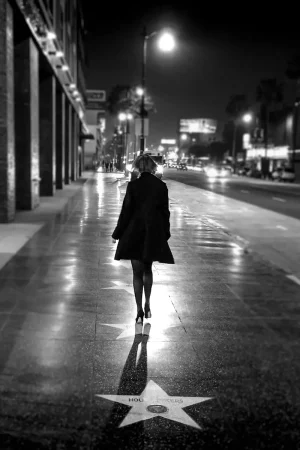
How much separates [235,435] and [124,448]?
31.7 inches

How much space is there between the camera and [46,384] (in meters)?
5.08

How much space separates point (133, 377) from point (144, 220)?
1887 mm

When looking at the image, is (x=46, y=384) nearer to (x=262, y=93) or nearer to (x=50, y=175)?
(x=50, y=175)

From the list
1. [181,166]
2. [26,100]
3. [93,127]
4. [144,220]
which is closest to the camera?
[144,220]

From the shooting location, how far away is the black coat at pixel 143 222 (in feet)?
21.4

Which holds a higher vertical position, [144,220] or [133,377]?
[144,220]

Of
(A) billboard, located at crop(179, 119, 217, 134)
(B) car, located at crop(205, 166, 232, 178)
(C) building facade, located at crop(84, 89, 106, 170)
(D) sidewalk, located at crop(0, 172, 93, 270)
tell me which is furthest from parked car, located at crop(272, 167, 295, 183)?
(A) billboard, located at crop(179, 119, 217, 134)

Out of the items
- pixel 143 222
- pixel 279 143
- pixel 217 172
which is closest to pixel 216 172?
pixel 217 172

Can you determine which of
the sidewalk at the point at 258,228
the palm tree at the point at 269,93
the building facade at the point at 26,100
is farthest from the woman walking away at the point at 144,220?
the palm tree at the point at 269,93

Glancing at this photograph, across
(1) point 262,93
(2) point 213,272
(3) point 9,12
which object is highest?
(1) point 262,93

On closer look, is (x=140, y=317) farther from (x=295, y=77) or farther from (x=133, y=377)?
(x=295, y=77)

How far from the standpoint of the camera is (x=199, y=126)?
197m

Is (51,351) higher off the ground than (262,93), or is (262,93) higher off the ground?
(262,93)

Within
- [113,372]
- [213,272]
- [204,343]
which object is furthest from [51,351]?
[213,272]
